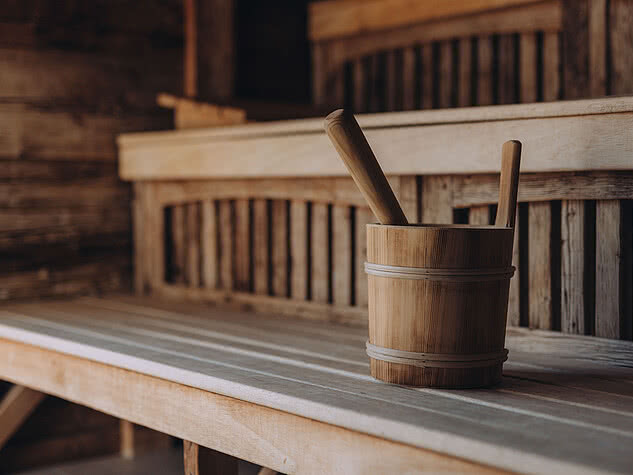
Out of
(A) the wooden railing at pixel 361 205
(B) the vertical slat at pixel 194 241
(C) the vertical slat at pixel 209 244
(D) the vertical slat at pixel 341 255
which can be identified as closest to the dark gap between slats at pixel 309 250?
(A) the wooden railing at pixel 361 205

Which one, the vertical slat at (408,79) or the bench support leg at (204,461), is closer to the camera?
the bench support leg at (204,461)

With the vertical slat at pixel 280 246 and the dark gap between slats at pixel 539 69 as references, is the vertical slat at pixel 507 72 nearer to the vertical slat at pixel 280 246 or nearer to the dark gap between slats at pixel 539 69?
the dark gap between slats at pixel 539 69

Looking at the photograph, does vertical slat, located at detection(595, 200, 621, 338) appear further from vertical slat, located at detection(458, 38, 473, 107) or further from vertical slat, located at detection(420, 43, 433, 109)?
vertical slat, located at detection(420, 43, 433, 109)

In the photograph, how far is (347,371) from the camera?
1763 mm

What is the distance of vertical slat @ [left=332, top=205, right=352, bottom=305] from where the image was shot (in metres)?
2.40

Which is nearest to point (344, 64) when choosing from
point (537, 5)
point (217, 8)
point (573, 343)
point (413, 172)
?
point (217, 8)

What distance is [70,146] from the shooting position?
3.06m

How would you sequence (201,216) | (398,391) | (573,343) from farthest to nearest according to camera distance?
(201,216), (573,343), (398,391)

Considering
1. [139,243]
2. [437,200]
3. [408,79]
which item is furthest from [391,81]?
[437,200]

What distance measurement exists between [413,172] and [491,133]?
0.25m

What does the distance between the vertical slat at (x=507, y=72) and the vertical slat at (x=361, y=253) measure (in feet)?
3.31

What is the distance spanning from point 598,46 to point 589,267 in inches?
46.8

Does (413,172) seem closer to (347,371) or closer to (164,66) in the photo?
(347,371)

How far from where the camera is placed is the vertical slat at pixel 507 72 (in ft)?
10.1
